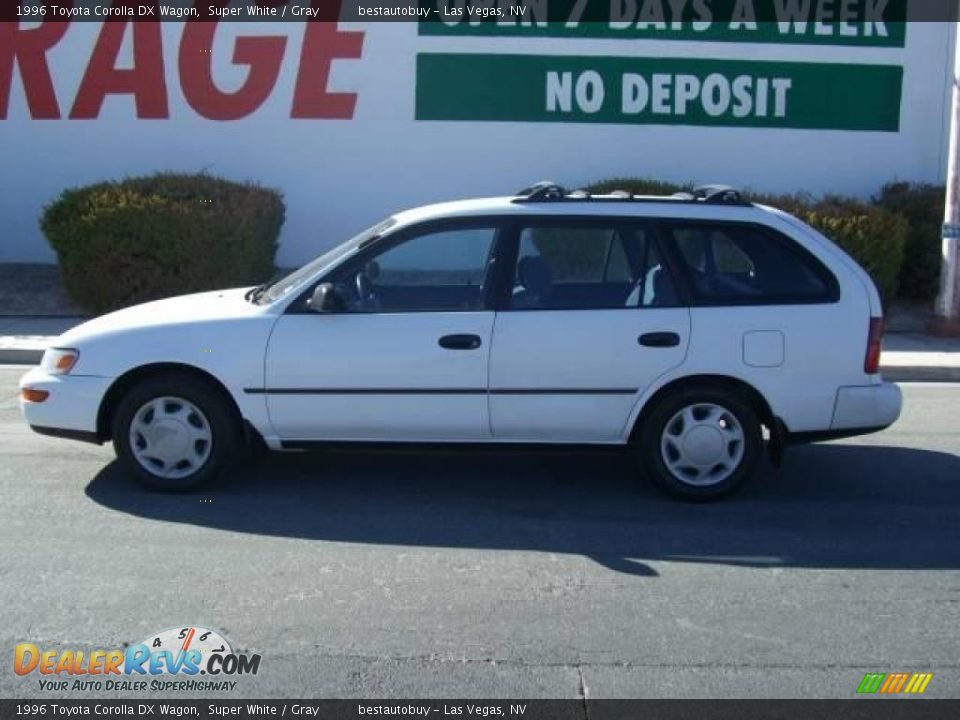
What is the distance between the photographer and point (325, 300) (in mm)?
6422

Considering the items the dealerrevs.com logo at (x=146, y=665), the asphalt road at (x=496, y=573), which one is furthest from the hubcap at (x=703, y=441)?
the dealerrevs.com logo at (x=146, y=665)

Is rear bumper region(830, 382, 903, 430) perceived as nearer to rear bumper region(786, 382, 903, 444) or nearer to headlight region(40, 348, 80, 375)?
rear bumper region(786, 382, 903, 444)

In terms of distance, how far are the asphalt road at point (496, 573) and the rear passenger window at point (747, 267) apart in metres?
1.16

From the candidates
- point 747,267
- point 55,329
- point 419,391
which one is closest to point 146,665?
point 419,391

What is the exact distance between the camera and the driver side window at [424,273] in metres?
6.60

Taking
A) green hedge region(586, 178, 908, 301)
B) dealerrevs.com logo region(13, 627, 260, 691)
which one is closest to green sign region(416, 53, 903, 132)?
green hedge region(586, 178, 908, 301)

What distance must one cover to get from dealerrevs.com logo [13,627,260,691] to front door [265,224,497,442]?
1.92 metres

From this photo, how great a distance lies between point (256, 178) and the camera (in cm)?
1593

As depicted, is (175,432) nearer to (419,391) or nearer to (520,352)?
(419,391)

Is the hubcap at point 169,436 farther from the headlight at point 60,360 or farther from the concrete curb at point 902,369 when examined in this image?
the concrete curb at point 902,369

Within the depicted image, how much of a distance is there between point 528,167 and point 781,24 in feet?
12.3

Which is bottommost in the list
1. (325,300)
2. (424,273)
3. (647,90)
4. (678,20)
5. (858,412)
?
(858,412)

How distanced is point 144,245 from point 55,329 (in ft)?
4.28
